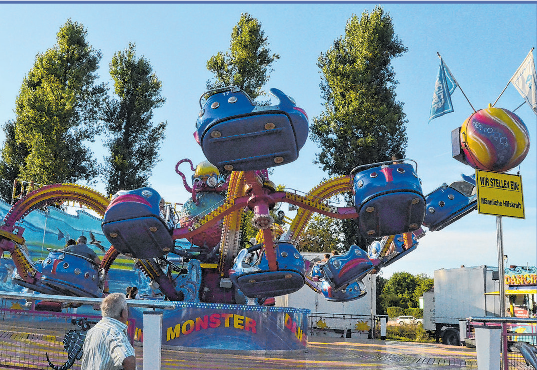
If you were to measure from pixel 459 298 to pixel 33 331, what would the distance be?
68.5 ft

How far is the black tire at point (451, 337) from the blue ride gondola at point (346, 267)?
492 inches

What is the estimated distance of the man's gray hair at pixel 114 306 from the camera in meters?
4.23

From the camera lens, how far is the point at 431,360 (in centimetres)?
1350

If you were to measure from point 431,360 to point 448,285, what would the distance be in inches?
470

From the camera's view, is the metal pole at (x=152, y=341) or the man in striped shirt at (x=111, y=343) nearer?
the man in striped shirt at (x=111, y=343)

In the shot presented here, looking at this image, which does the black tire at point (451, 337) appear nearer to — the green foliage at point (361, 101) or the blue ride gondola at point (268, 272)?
the green foliage at point (361, 101)

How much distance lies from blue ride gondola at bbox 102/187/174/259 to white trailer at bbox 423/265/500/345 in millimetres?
16286

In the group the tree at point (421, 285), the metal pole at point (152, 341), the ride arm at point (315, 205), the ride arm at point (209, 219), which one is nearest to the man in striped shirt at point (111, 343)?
the metal pole at point (152, 341)

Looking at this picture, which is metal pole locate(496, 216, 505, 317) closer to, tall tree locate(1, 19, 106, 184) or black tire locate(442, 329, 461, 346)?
black tire locate(442, 329, 461, 346)

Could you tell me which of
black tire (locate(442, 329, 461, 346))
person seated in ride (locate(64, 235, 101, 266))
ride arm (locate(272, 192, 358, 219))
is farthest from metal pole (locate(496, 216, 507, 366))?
black tire (locate(442, 329, 461, 346))

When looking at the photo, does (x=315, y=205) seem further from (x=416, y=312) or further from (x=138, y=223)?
(x=416, y=312)

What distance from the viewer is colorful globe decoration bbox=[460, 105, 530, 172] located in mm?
10164

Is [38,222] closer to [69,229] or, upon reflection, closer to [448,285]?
[69,229]

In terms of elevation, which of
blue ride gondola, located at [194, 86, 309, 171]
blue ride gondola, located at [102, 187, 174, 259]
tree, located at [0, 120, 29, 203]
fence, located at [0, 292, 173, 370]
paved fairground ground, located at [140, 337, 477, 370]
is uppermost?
tree, located at [0, 120, 29, 203]
